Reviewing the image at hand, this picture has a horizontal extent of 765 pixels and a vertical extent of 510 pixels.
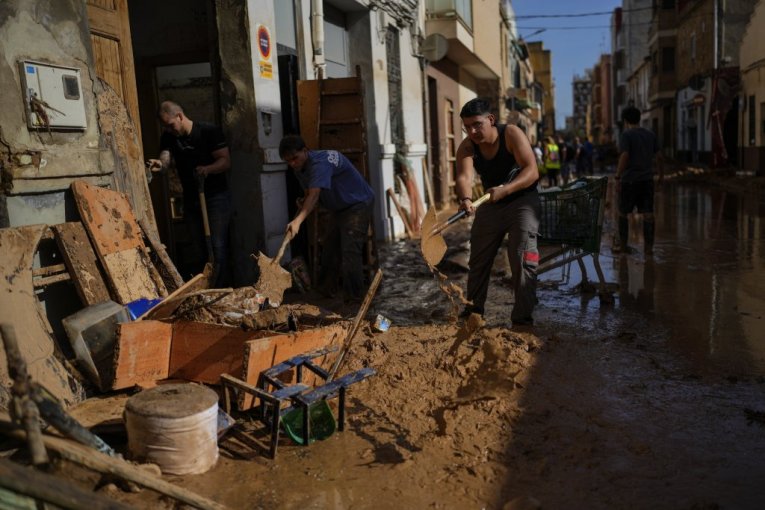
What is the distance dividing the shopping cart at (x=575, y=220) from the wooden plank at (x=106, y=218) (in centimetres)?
347

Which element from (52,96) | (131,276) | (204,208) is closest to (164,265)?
(131,276)

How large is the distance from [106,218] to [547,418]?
3189 mm

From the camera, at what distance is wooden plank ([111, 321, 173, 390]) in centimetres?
390

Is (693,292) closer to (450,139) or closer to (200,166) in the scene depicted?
(200,166)

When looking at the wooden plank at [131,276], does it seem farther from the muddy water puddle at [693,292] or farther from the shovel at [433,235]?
the muddy water puddle at [693,292]

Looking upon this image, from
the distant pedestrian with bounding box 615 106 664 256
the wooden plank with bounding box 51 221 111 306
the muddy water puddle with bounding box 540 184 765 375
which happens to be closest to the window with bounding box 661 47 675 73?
the muddy water puddle with bounding box 540 184 765 375

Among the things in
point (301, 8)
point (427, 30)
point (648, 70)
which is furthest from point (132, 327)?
point (648, 70)

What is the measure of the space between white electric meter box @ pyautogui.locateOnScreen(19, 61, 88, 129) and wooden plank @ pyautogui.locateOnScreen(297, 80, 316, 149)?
316 centimetres

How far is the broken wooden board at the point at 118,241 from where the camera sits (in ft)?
14.9

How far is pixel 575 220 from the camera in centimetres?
629

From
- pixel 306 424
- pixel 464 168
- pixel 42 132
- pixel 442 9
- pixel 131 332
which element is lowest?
pixel 306 424

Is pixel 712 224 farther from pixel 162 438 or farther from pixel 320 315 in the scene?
pixel 162 438

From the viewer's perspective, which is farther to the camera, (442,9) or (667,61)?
(667,61)

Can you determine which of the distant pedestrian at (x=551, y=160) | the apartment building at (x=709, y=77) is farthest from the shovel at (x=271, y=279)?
the apartment building at (x=709, y=77)
